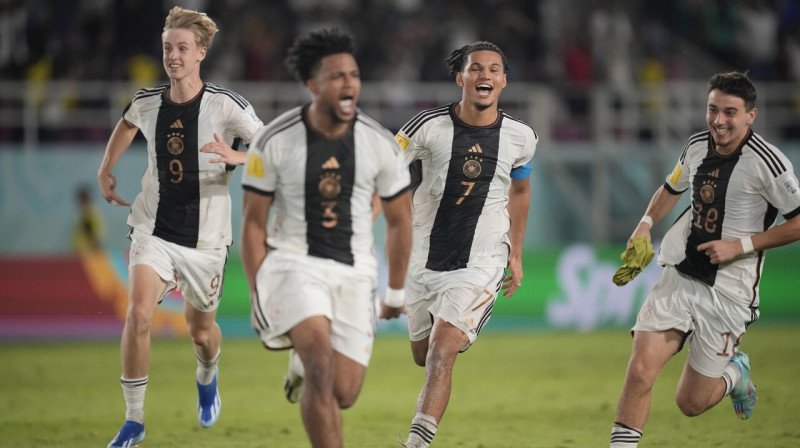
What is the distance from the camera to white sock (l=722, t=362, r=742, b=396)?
25.9ft

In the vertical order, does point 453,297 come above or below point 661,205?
below

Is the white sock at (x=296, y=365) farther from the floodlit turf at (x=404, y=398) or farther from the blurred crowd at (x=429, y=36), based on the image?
the blurred crowd at (x=429, y=36)

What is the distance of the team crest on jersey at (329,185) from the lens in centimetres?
623

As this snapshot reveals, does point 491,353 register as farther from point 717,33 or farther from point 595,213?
point 717,33

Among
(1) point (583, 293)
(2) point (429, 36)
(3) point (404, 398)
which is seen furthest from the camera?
(2) point (429, 36)

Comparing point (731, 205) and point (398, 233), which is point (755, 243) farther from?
point (398, 233)

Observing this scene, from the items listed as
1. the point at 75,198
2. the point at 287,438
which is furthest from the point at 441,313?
the point at 75,198

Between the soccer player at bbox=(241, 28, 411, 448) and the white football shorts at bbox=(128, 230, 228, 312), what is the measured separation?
76.7 inches

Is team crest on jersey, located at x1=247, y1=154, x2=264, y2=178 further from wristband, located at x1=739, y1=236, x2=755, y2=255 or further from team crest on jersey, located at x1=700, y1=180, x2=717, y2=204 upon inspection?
wristband, located at x1=739, y1=236, x2=755, y2=255

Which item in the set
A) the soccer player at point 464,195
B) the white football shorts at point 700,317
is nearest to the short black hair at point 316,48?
the soccer player at point 464,195

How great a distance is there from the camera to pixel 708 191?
294 inches

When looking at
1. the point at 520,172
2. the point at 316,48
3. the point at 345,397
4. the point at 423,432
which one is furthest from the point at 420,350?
the point at 316,48

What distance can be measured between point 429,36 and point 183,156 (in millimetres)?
12726

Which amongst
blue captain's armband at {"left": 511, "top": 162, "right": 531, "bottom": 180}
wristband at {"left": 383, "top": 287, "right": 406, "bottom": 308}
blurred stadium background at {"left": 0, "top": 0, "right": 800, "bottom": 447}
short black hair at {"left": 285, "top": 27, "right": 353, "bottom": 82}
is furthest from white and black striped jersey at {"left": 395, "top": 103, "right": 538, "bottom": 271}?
blurred stadium background at {"left": 0, "top": 0, "right": 800, "bottom": 447}
